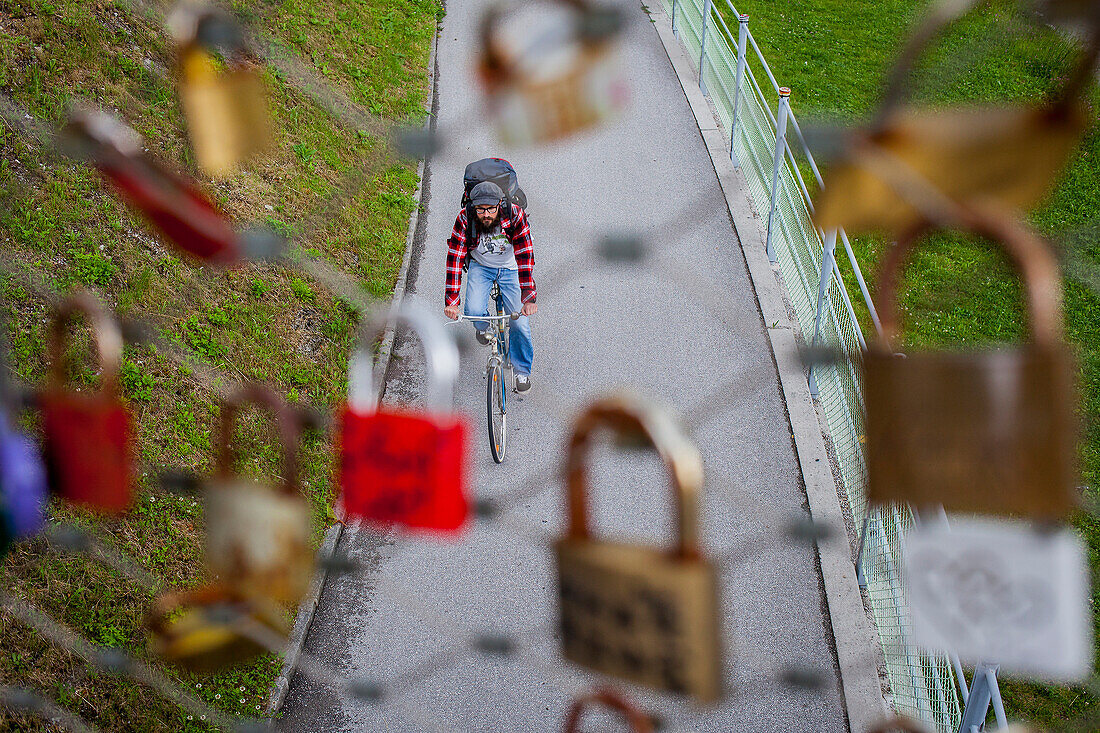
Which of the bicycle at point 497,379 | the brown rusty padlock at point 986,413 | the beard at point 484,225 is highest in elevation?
the brown rusty padlock at point 986,413

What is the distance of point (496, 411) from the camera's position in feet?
18.6

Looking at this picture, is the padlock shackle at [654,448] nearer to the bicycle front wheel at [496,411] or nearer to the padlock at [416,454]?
the padlock at [416,454]

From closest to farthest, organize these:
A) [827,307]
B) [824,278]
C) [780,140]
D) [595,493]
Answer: [595,493], [824,278], [827,307], [780,140]

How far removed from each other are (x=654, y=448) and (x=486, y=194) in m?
3.62

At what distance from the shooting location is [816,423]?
237 inches

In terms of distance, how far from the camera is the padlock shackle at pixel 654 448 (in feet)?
3.62

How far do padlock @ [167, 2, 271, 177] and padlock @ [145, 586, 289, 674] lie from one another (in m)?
0.76

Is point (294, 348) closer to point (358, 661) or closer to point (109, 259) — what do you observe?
point (109, 259)

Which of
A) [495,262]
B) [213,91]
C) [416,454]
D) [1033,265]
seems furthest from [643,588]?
[495,262]

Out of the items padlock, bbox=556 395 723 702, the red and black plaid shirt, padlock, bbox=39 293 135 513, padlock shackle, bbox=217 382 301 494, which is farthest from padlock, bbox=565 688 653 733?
the red and black plaid shirt

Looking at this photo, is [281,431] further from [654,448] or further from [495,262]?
[495,262]

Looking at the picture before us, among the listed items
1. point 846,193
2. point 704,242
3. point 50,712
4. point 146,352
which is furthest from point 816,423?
point 846,193

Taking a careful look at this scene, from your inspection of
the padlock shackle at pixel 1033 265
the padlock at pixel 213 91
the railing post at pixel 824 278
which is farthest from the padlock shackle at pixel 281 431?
the railing post at pixel 824 278

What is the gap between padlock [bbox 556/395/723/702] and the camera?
3.72 ft
